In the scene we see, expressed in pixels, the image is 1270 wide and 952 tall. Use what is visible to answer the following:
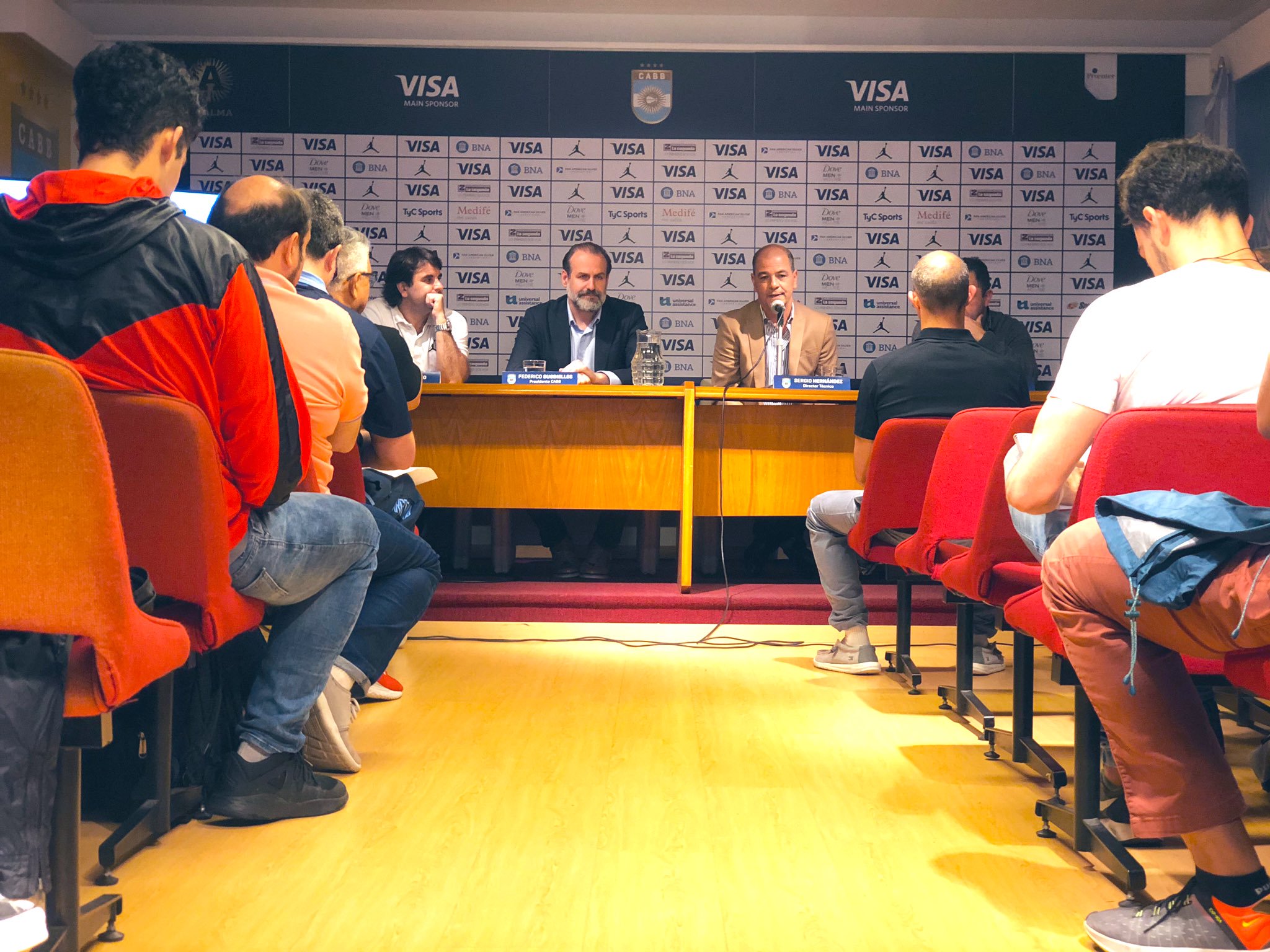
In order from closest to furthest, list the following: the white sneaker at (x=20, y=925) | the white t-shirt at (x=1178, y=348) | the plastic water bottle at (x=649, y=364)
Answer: the white sneaker at (x=20, y=925) → the white t-shirt at (x=1178, y=348) → the plastic water bottle at (x=649, y=364)

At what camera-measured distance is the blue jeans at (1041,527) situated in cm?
185

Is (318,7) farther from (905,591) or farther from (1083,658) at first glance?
(1083,658)

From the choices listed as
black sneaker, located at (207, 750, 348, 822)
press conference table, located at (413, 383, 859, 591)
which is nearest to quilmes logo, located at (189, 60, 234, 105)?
press conference table, located at (413, 383, 859, 591)

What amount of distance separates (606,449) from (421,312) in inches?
46.5

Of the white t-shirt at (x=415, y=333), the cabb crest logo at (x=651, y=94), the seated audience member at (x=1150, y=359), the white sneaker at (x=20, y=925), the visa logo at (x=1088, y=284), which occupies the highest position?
the cabb crest logo at (x=651, y=94)

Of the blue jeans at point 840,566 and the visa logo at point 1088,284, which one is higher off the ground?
the visa logo at point 1088,284

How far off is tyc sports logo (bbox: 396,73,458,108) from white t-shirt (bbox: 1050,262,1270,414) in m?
4.75

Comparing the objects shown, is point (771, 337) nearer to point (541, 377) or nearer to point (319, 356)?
point (541, 377)

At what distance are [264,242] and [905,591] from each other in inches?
77.7

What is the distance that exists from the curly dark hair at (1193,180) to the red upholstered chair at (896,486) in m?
1.13

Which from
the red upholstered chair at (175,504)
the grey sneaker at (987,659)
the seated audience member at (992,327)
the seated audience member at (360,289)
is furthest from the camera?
the seated audience member at (992,327)

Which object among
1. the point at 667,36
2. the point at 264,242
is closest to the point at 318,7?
the point at 667,36

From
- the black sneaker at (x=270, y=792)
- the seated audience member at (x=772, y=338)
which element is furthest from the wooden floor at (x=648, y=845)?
the seated audience member at (x=772, y=338)

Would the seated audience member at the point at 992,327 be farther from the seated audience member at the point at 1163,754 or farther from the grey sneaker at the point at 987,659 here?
the seated audience member at the point at 1163,754
